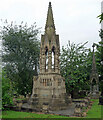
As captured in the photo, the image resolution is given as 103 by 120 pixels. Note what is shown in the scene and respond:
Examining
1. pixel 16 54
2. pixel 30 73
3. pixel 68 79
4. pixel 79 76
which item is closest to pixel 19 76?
pixel 30 73

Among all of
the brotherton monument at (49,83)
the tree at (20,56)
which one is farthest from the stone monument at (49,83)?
the tree at (20,56)

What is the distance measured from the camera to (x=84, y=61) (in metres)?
29.9

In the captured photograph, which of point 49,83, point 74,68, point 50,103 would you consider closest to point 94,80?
point 74,68

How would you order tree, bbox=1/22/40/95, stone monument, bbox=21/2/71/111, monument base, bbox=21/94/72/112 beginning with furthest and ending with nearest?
tree, bbox=1/22/40/95 → stone monument, bbox=21/2/71/111 → monument base, bbox=21/94/72/112

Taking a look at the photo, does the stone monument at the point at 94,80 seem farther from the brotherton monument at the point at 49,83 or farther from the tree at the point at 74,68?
the brotherton monument at the point at 49,83

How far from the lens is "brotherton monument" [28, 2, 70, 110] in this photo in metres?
16.4

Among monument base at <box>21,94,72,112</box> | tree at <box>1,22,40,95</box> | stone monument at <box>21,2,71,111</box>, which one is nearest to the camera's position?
monument base at <box>21,94,72,112</box>

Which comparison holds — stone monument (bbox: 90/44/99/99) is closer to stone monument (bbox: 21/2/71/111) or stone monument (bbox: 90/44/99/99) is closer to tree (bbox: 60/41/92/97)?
tree (bbox: 60/41/92/97)

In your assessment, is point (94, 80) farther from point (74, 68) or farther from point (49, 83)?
point (49, 83)

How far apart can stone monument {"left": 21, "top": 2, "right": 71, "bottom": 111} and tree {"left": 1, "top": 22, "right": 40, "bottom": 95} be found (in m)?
8.56

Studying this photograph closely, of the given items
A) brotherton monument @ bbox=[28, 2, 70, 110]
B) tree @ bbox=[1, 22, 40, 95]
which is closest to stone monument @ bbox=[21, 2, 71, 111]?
brotherton monument @ bbox=[28, 2, 70, 110]

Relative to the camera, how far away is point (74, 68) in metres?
28.1

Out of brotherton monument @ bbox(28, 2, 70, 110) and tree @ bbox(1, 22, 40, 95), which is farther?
tree @ bbox(1, 22, 40, 95)

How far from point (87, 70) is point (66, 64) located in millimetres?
5551
